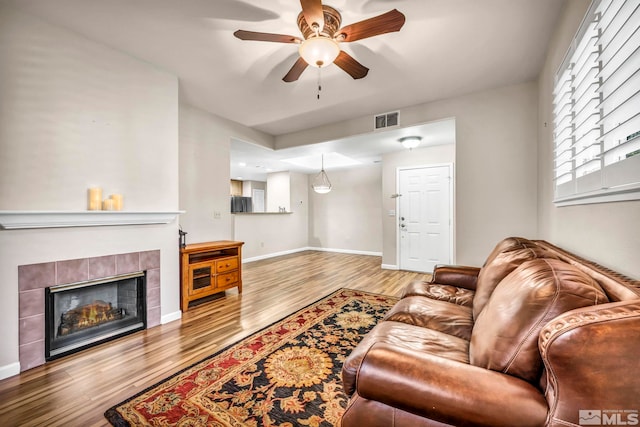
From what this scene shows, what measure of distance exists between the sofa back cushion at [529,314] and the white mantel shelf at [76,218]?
279 cm

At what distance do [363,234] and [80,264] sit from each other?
5.80 m

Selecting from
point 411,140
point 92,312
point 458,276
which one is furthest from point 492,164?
point 92,312

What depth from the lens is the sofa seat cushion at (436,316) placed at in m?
1.58

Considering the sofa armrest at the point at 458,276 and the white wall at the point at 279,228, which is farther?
the white wall at the point at 279,228

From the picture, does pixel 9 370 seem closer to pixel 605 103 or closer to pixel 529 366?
pixel 529 366

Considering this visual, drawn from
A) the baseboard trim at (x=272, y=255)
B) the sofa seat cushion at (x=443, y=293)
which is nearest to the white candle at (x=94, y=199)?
the sofa seat cushion at (x=443, y=293)

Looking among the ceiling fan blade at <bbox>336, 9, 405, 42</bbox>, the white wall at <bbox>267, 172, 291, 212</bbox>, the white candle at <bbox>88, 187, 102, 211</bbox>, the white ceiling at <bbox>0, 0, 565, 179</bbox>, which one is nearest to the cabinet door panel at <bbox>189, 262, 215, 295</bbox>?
the white candle at <bbox>88, 187, 102, 211</bbox>

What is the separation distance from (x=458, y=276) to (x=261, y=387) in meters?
1.85

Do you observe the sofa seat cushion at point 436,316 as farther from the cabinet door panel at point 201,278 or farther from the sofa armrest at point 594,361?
the cabinet door panel at point 201,278

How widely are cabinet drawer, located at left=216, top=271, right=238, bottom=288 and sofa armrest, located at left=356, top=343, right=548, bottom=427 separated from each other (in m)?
2.87

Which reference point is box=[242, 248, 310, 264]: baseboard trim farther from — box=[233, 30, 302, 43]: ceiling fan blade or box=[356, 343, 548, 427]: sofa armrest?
box=[356, 343, 548, 427]: sofa armrest

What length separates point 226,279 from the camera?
353 cm

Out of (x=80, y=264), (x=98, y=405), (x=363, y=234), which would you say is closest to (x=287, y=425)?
(x=98, y=405)

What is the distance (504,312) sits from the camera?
103cm
